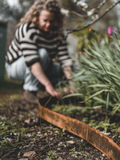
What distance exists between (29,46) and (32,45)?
0.04 metres

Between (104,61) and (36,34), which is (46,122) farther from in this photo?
(36,34)

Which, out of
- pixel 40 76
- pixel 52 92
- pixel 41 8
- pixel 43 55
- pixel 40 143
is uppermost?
pixel 41 8

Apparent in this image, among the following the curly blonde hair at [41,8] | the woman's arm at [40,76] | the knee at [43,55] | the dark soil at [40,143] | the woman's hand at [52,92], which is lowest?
the dark soil at [40,143]

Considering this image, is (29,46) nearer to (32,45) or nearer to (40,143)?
(32,45)

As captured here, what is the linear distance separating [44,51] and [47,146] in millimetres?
1256

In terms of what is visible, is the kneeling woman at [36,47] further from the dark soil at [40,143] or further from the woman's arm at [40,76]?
the dark soil at [40,143]

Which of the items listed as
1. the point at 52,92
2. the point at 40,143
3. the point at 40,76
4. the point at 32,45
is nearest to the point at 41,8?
the point at 32,45

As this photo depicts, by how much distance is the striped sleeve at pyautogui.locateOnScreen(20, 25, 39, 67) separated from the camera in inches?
69.1

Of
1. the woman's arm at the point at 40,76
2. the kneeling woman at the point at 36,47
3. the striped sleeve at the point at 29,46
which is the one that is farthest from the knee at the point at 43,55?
the woman's arm at the point at 40,76

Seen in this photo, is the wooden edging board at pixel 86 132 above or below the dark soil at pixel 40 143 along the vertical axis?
above

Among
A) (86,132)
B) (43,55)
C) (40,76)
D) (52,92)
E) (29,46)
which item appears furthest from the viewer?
(43,55)

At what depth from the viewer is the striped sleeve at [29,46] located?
1.76m

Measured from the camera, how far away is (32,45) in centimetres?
181

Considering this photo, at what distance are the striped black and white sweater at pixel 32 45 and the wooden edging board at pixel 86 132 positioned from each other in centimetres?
72
